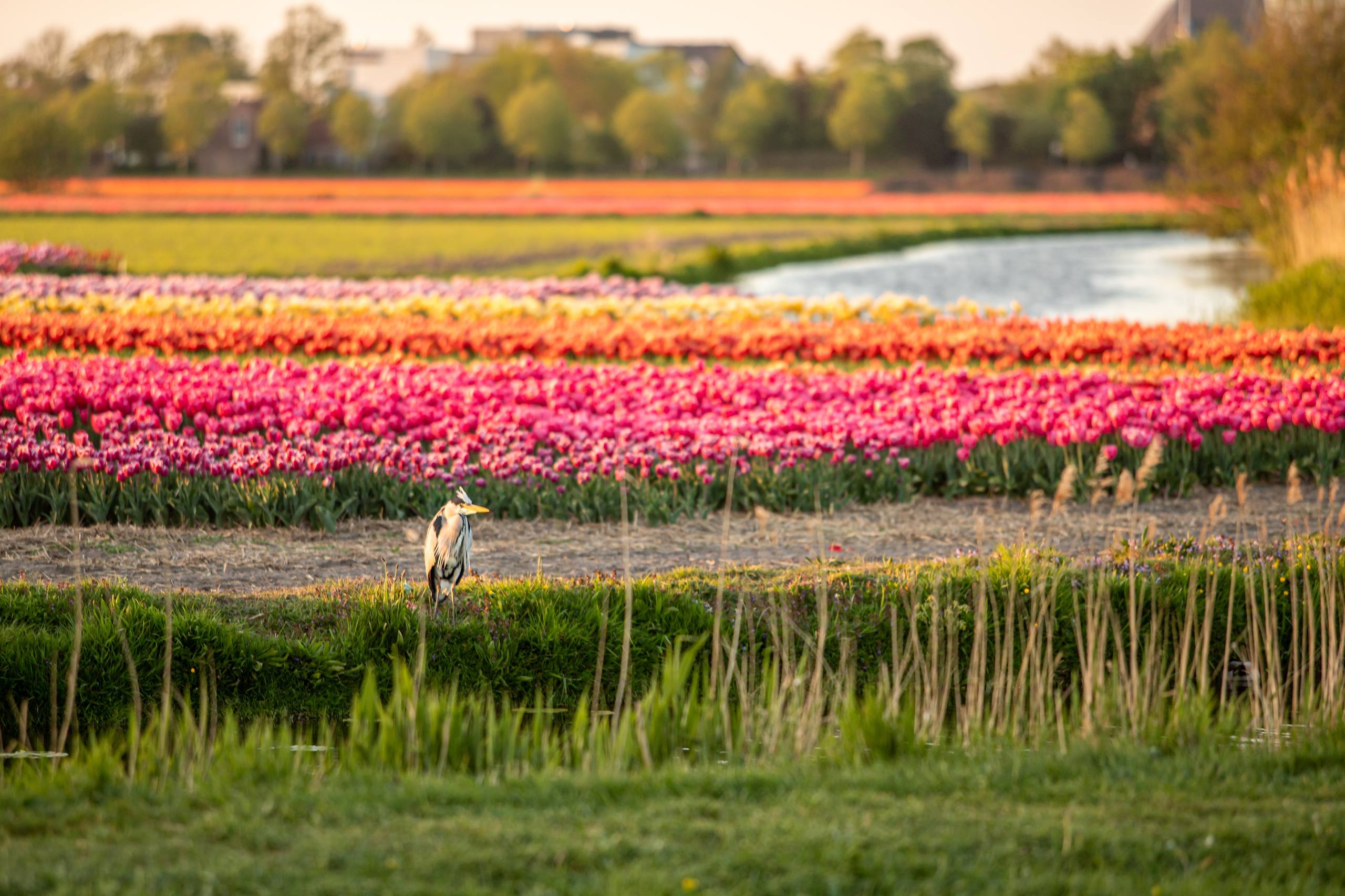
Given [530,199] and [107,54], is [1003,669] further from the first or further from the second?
[107,54]

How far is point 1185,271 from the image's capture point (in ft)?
97.3

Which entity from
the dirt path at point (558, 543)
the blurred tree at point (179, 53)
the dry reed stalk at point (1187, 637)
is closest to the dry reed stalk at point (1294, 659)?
the dry reed stalk at point (1187, 637)

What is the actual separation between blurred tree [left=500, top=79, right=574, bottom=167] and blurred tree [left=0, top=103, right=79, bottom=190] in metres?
31.8

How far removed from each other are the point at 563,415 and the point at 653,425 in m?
0.63

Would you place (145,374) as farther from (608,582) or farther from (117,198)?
(117,198)

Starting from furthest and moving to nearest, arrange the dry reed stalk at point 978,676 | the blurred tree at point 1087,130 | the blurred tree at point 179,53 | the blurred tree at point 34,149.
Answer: the blurred tree at point 179,53, the blurred tree at point 1087,130, the blurred tree at point 34,149, the dry reed stalk at point 978,676

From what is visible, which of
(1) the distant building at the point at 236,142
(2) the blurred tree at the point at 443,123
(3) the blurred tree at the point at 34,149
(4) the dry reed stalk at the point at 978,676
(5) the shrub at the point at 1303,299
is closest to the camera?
(4) the dry reed stalk at the point at 978,676

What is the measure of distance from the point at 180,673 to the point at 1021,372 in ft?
22.6

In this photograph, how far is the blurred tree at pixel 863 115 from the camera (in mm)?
81562

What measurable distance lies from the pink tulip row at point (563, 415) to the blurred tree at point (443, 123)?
248 ft

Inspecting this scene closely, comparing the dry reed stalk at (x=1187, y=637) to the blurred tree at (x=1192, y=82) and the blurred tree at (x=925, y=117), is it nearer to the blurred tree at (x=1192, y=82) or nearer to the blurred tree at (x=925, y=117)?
the blurred tree at (x=1192, y=82)

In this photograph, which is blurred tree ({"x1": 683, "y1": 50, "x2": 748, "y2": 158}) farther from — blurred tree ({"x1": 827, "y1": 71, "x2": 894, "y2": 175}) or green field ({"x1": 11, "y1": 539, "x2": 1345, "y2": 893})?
green field ({"x1": 11, "y1": 539, "x2": 1345, "y2": 893})

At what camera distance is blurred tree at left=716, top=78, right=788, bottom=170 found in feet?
278

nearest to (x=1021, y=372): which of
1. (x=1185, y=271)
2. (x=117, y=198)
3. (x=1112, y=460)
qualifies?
(x=1112, y=460)
